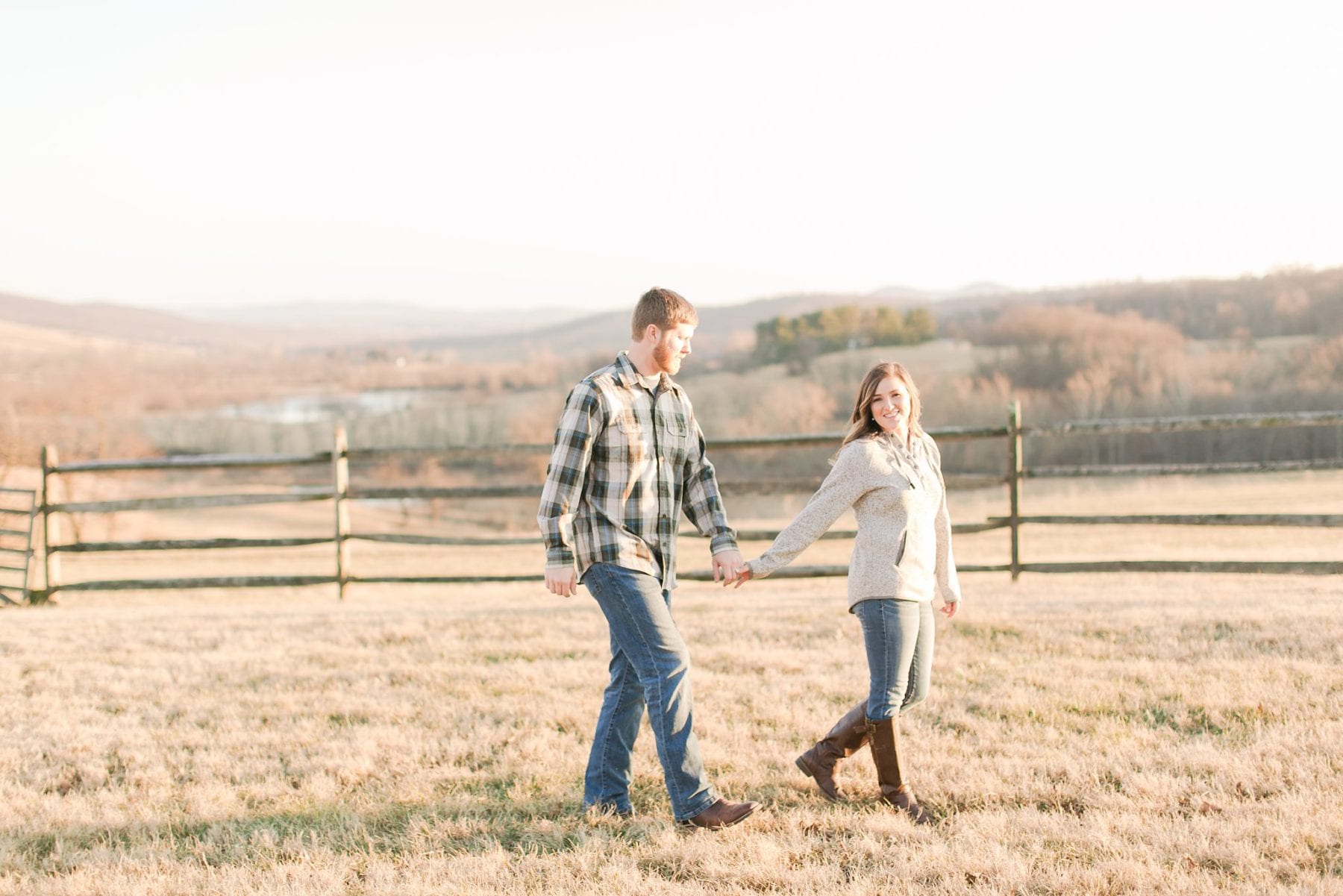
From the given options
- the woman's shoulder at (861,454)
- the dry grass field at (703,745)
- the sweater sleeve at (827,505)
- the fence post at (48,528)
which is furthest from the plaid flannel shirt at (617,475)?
the fence post at (48,528)

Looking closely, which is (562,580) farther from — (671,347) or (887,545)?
(887,545)

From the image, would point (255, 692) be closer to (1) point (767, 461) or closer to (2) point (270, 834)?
(2) point (270, 834)

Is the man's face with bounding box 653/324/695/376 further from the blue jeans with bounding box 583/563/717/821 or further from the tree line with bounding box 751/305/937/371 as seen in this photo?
the tree line with bounding box 751/305/937/371

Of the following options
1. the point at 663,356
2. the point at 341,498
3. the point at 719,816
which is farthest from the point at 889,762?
the point at 341,498

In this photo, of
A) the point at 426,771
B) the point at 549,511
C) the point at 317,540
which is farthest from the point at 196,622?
the point at 549,511

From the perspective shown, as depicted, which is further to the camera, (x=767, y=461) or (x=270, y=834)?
(x=767, y=461)

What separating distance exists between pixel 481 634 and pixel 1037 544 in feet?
54.8

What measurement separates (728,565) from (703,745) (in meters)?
1.22

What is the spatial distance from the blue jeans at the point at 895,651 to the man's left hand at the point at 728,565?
444mm

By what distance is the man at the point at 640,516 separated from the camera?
3.62 meters

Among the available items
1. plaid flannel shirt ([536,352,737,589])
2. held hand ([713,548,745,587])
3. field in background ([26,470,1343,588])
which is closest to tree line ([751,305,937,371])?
field in background ([26,470,1343,588])

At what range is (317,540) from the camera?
9.54 meters

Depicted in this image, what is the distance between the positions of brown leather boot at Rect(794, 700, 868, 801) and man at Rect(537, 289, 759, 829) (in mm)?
383

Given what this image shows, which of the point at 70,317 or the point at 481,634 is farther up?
the point at 70,317
